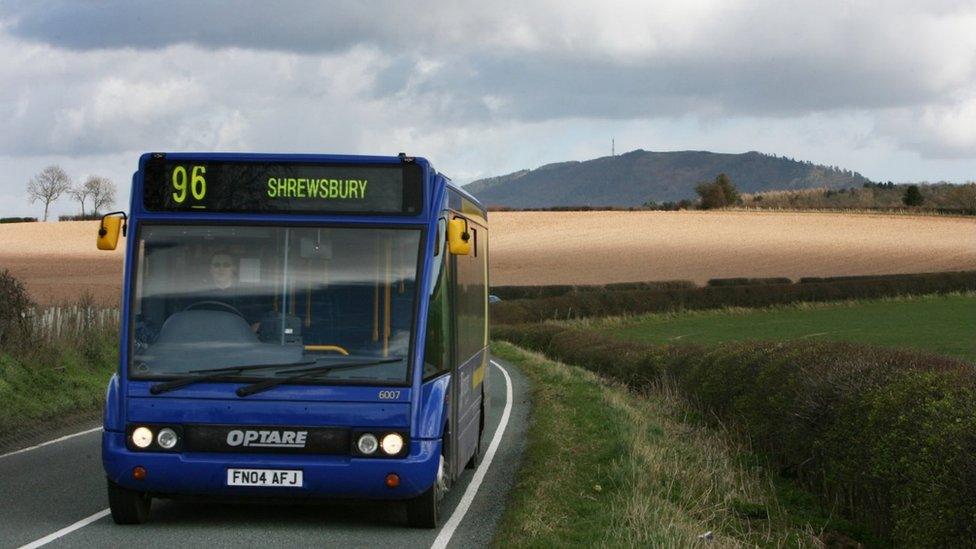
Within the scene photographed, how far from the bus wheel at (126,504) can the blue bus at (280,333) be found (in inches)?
0.6

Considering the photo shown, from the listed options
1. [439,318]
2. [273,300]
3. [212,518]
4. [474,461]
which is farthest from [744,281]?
[273,300]

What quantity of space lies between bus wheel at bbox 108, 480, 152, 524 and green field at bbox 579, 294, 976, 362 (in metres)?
29.1

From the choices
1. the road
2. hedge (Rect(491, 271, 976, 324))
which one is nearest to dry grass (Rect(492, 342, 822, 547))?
the road

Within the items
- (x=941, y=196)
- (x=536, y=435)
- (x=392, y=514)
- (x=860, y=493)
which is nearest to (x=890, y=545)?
(x=860, y=493)

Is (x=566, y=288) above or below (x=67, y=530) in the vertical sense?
above

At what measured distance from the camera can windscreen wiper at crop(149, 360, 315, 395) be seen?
9883mm

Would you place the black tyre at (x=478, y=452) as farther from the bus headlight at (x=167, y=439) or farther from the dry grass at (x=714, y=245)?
the dry grass at (x=714, y=245)

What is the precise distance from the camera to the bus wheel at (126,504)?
1020 cm

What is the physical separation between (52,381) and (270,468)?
514 inches

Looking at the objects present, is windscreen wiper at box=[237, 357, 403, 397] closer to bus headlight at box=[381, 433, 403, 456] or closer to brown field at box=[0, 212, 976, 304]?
bus headlight at box=[381, 433, 403, 456]

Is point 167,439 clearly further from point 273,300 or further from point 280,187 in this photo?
point 280,187

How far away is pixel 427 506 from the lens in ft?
33.7

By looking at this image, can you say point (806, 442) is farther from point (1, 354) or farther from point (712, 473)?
point (1, 354)

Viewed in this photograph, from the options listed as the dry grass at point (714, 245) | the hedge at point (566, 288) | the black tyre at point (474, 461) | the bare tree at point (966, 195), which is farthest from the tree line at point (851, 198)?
the black tyre at point (474, 461)
